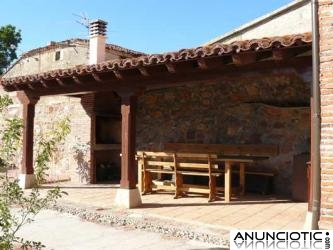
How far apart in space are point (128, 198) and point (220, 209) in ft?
5.72

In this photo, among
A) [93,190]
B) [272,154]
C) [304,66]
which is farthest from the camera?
[93,190]

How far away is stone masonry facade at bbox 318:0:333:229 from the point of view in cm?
492

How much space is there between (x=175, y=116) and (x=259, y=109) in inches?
90.0

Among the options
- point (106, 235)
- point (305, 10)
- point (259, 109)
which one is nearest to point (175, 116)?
point (259, 109)

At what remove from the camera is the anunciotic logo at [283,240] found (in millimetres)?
4562

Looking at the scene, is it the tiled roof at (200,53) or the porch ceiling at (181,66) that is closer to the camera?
the tiled roof at (200,53)

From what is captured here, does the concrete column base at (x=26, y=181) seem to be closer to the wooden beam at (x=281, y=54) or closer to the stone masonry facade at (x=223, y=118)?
the stone masonry facade at (x=223, y=118)

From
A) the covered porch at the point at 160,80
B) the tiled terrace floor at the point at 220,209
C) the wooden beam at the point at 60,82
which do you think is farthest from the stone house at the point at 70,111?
the tiled terrace floor at the point at 220,209

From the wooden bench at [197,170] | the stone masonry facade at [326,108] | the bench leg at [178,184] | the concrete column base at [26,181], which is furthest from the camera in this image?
the concrete column base at [26,181]

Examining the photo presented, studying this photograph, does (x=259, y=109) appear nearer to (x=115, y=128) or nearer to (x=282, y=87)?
(x=282, y=87)

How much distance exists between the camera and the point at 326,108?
196 inches

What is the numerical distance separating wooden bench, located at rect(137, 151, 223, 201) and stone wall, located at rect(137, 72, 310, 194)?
1.14m

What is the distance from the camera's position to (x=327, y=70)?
4.96m

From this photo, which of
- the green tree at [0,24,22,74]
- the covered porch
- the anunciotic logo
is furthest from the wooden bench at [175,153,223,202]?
the green tree at [0,24,22,74]
